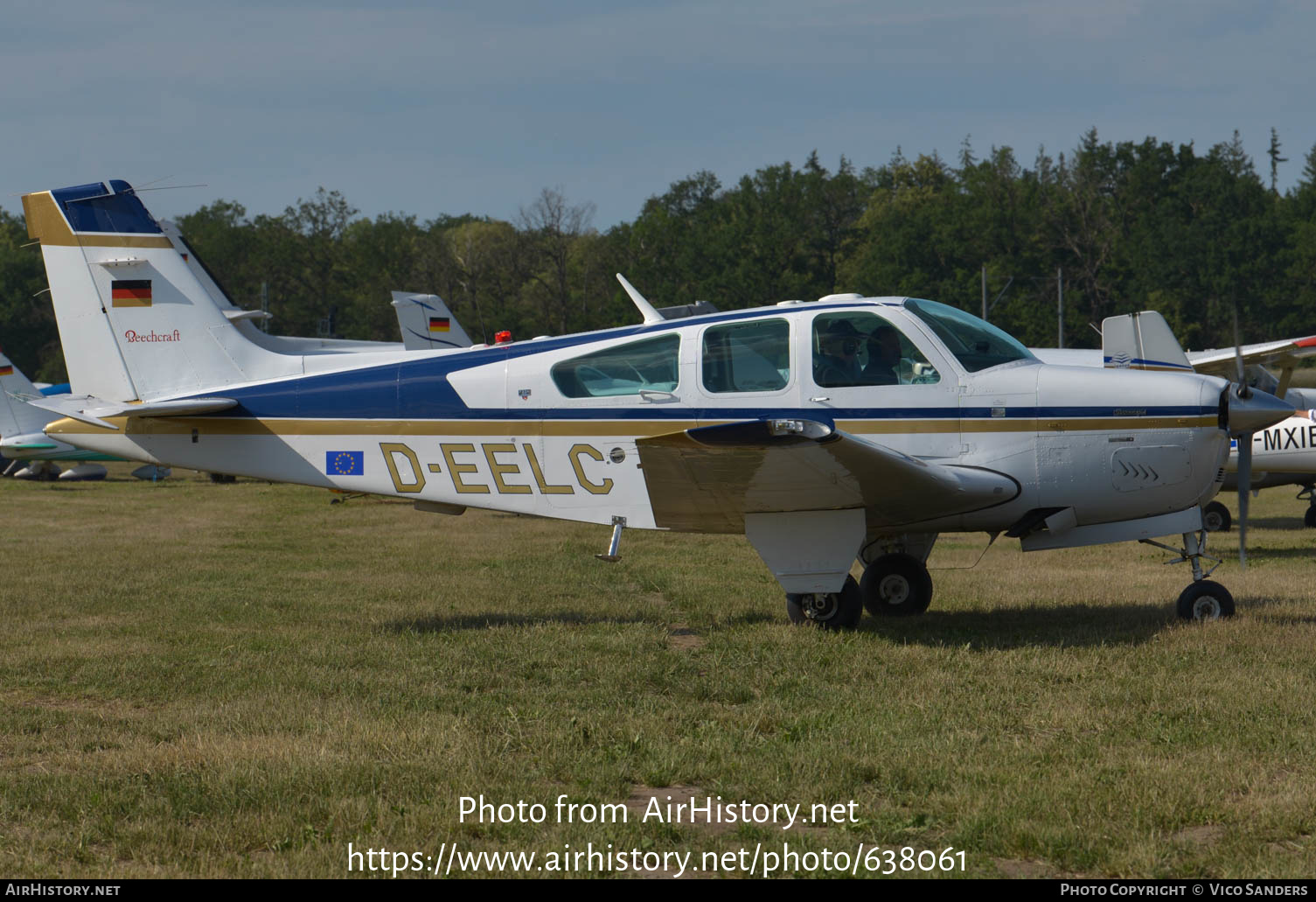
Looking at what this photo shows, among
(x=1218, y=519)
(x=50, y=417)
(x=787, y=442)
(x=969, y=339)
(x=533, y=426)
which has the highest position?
(x=969, y=339)

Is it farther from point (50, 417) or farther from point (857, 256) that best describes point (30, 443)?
point (857, 256)

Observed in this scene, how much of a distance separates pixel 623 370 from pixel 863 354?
1.81 meters

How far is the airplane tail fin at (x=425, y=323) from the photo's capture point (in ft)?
86.9

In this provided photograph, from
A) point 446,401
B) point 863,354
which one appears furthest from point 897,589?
point 446,401

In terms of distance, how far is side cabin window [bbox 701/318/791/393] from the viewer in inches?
338

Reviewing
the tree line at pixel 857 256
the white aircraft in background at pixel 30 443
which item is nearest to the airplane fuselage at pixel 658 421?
the white aircraft in background at pixel 30 443

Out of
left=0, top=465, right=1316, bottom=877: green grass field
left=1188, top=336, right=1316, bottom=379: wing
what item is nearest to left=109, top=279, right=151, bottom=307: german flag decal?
left=0, top=465, right=1316, bottom=877: green grass field

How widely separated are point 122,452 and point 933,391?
258 inches

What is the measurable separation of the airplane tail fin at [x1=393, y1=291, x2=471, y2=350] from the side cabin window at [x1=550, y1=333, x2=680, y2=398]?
1761 centimetres

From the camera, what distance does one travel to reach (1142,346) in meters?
9.16

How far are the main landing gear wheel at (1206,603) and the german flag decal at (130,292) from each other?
29.4ft

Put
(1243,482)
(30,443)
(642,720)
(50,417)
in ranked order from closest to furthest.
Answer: (642,720), (1243,482), (30,443), (50,417)

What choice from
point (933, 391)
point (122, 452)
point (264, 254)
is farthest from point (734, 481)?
point (264, 254)
